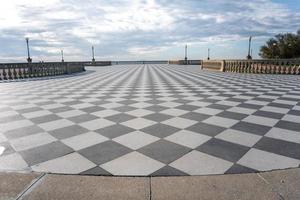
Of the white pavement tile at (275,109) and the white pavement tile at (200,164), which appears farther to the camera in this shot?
the white pavement tile at (275,109)

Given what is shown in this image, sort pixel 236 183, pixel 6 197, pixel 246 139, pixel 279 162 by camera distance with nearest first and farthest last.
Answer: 1. pixel 6 197
2. pixel 236 183
3. pixel 279 162
4. pixel 246 139

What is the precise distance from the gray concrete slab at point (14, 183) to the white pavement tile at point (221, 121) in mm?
2886

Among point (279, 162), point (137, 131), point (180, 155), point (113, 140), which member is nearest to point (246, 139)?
point (279, 162)

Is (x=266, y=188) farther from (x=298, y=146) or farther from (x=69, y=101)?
(x=69, y=101)

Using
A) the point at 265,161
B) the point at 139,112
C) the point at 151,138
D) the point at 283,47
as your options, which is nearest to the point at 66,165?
the point at 151,138

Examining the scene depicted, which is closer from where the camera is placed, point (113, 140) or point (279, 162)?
point (279, 162)

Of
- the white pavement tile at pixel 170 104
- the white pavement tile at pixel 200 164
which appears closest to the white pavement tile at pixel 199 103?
the white pavement tile at pixel 170 104

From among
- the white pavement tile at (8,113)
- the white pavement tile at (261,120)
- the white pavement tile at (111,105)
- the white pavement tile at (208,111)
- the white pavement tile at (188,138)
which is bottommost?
the white pavement tile at (188,138)

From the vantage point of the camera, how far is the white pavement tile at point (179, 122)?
154 inches

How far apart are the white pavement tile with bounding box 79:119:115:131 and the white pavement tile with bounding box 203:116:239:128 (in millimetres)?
1776

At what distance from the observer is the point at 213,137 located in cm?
332

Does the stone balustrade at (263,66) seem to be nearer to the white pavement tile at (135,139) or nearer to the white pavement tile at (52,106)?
the white pavement tile at (52,106)

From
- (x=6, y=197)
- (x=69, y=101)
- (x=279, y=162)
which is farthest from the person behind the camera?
(x=69, y=101)

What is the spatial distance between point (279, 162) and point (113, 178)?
183cm
